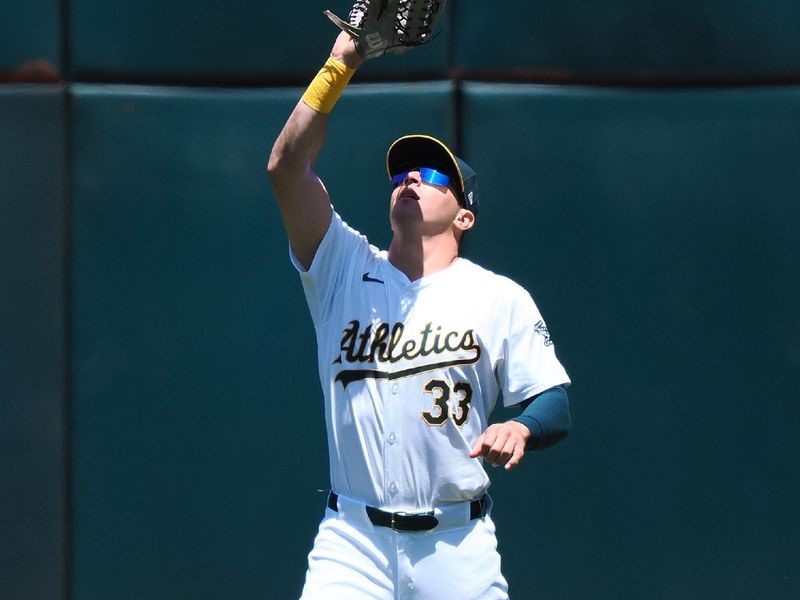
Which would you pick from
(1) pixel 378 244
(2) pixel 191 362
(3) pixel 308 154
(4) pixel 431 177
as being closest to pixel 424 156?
(4) pixel 431 177

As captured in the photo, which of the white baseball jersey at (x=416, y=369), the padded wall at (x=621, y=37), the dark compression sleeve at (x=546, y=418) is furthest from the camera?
the padded wall at (x=621, y=37)

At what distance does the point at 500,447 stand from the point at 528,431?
0.13 m

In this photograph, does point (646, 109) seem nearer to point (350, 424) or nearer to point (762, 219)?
point (762, 219)

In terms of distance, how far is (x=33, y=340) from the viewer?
3.70 m

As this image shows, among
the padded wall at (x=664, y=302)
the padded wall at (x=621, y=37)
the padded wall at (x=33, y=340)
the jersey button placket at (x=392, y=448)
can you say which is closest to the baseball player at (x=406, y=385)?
the jersey button placket at (x=392, y=448)

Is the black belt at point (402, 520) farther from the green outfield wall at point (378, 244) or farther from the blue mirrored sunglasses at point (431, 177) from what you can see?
the green outfield wall at point (378, 244)

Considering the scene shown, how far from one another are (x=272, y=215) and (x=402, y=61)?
1.92ft

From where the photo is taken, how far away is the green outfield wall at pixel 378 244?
12.0ft

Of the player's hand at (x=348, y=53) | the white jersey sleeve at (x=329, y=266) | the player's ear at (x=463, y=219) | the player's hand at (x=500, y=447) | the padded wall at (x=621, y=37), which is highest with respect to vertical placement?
the padded wall at (x=621, y=37)

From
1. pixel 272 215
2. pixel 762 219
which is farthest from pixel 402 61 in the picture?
pixel 762 219

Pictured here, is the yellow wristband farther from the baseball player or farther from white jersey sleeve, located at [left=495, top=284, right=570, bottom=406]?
white jersey sleeve, located at [left=495, top=284, right=570, bottom=406]

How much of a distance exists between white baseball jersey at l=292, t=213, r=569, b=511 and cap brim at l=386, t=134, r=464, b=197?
237 mm

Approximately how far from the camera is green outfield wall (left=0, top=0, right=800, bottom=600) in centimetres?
365

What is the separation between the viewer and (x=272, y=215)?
371 cm
